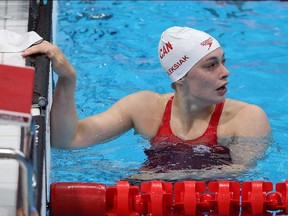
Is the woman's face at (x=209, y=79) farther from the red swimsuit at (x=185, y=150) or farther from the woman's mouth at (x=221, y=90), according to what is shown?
the red swimsuit at (x=185, y=150)

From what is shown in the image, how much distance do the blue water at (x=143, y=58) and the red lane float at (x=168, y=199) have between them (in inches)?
20.9

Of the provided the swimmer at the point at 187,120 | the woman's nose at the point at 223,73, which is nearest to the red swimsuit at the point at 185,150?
the swimmer at the point at 187,120

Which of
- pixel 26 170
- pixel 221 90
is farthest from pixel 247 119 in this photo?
pixel 26 170

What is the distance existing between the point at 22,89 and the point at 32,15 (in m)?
2.51

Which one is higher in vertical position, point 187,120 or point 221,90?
point 221,90

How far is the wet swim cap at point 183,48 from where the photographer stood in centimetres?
410

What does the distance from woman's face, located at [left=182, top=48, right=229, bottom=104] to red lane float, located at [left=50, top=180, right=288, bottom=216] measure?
569mm

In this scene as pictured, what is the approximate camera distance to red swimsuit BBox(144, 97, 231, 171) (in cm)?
414

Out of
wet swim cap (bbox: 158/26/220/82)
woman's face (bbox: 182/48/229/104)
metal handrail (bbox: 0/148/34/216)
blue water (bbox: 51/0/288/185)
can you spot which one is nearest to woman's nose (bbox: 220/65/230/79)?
woman's face (bbox: 182/48/229/104)

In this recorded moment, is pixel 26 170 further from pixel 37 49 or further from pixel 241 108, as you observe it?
pixel 241 108

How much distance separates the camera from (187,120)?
424 cm

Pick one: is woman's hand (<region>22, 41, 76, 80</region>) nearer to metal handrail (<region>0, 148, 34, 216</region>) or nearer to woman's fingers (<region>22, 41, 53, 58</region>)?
woman's fingers (<region>22, 41, 53, 58</region>)

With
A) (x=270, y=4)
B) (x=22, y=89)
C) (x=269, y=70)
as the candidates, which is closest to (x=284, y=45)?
(x=269, y=70)

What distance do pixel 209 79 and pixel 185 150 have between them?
0.44m
